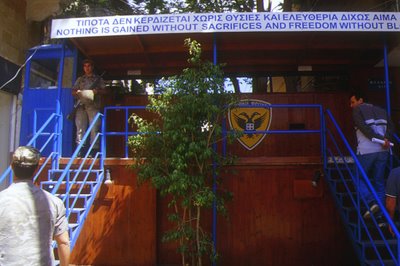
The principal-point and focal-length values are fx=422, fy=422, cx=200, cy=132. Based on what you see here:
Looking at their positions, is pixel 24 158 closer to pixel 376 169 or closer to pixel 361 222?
pixel 361 222

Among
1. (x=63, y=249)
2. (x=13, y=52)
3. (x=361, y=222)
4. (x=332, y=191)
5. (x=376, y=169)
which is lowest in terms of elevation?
(x=361, y=222)

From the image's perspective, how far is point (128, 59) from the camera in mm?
8648

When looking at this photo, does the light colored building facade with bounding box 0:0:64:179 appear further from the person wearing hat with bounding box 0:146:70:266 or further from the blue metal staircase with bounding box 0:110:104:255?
the person wearing hat with bounding box 0:146:70:266

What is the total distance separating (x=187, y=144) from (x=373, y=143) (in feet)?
8.79

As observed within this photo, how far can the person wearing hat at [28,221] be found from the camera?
9.37ft

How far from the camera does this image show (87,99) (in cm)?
754

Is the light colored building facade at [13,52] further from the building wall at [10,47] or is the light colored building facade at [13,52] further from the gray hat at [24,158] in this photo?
the gray hat at [24,158]

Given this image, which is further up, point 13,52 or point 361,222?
point 13,52

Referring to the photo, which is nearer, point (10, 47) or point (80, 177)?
point (80, 177)

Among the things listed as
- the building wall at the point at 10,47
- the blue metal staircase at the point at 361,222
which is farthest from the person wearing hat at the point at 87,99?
the blue metal staircase at the point at 361,222

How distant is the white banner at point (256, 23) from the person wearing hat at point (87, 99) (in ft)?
3.74

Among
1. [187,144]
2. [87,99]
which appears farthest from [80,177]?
[187,144]

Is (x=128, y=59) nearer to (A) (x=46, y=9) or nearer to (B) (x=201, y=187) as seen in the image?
(A) (x=46, y=9)

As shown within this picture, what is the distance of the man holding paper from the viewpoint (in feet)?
19.6
